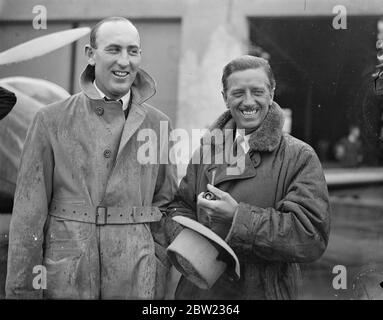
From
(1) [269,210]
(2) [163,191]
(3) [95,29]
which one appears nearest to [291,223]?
(1) [269,210]

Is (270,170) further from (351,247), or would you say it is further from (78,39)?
(78,39)

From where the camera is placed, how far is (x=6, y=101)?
2.83 metres

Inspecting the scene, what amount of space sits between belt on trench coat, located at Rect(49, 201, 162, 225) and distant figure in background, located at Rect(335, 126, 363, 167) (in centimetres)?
108

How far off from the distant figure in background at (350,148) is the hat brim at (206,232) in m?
0.81

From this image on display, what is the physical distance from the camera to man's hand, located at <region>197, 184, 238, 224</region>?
2510 mm

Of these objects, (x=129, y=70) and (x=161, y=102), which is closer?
(x=129, y=70)

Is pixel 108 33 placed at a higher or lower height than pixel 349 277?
higher

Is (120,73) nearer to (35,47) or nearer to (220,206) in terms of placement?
(35,47)

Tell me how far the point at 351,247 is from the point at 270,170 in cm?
64

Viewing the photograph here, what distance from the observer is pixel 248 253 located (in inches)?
99.7

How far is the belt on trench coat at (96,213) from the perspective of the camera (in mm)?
2559

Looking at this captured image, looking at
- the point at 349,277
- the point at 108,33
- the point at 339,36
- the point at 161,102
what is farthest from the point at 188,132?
the point at 349,277

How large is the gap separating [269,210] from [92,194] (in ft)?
2.72
